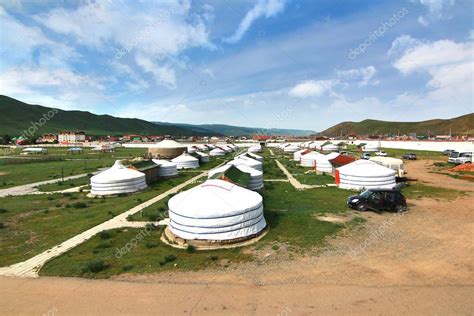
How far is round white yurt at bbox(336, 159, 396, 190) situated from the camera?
25.5 meters

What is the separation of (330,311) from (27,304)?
8.92 meters

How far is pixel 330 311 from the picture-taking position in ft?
26.6

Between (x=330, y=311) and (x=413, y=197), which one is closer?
(x=330, y=311)

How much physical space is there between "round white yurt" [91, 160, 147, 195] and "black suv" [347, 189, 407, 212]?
738 inches

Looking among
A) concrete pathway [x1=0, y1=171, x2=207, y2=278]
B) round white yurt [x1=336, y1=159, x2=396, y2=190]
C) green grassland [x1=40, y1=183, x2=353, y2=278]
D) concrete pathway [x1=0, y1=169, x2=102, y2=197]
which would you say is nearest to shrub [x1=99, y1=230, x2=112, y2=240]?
green grassland [x1=40, y1=183, x2=353, y2=278]

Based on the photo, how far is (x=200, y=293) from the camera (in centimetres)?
917

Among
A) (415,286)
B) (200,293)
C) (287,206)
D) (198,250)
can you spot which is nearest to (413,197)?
(287,206)

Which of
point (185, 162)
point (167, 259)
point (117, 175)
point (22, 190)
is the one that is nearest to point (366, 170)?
point (167, 259)

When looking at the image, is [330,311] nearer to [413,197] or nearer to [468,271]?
[468,271]

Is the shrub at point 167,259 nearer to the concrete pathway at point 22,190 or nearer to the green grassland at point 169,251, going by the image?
the green grassland at point 169,251

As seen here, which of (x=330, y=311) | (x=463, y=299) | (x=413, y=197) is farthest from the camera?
(x=413, y=197)

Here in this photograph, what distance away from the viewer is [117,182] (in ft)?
85.1

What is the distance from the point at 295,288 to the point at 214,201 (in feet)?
19.2

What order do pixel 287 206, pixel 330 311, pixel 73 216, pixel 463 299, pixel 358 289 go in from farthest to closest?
pixel 287 206
pixel 73 216
pixel 358 289
pixel 463 299
pixel 330 311
